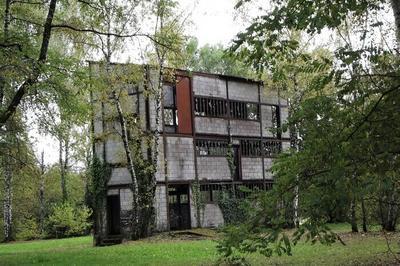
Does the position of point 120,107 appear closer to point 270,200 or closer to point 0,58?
point 0,58

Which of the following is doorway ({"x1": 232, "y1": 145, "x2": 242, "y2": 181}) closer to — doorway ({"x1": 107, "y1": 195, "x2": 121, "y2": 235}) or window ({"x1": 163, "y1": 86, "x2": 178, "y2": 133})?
window ({"x1": 163, "y1": 86, "x2": 178, "y2": 133})

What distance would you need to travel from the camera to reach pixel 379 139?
6.54 meters

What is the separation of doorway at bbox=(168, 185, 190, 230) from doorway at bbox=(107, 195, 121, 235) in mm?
2945

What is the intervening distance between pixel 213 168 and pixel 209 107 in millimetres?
3626

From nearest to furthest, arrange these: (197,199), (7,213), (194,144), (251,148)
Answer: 1. (197,199)
2. (194,144)
3. (251,148)
4. (7,213)

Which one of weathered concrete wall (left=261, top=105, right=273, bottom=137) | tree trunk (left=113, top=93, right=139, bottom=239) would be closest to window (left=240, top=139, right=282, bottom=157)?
weathered concrete wall (left=261, top=105, right=273, bottom=137)

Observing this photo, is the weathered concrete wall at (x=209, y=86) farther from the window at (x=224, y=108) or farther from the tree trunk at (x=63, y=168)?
the tree trunk at (x=63, y=168)

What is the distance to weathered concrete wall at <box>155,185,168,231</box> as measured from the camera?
88.7 feet

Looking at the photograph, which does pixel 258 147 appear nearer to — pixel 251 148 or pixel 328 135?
pixel 251 148

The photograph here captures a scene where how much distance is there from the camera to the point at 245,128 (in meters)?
32.1

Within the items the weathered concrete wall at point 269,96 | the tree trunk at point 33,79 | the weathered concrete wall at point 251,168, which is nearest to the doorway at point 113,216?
the weathered concrete wall at point 251,168

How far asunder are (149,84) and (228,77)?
663 cm

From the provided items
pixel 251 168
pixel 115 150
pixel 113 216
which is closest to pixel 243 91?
pixel 251 168

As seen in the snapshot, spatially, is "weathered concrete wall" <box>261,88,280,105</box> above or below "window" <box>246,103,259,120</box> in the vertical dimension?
above
